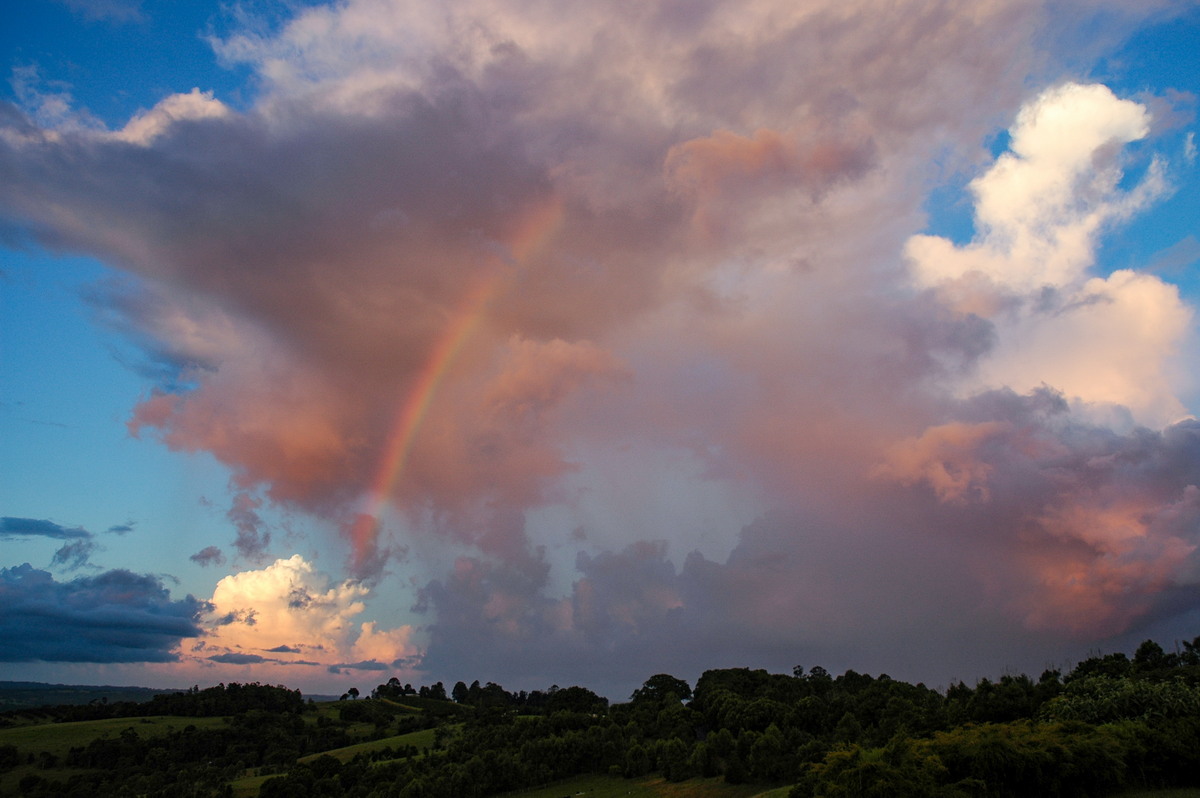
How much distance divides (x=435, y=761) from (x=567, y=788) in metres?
33.8

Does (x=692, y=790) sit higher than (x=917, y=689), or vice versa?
(x=917, y=689)

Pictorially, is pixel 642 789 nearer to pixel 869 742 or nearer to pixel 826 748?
pixel 826 748

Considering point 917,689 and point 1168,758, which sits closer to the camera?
point 1168,758

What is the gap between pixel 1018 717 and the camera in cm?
9106

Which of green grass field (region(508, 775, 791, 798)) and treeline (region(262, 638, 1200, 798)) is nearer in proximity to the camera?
treeline (region(262, 638, 1200, 798))

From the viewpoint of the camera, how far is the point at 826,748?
310 feet

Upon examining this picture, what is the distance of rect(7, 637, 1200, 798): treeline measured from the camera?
56406 mm

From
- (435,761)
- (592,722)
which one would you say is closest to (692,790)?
(592,722)

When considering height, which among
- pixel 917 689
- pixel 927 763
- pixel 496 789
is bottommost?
pixel 496 789

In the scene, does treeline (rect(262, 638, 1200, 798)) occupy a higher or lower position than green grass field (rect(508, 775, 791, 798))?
higher

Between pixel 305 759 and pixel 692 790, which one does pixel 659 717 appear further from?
pixel 305 759

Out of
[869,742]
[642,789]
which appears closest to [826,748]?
[869,742]

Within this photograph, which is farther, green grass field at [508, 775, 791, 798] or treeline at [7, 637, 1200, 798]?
green grass field at [508, 775, 791, 798]

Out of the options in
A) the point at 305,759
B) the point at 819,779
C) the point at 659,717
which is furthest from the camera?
the point at 305,759
